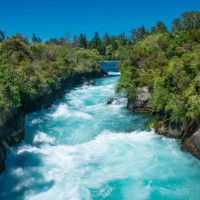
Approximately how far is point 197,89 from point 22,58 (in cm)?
3059

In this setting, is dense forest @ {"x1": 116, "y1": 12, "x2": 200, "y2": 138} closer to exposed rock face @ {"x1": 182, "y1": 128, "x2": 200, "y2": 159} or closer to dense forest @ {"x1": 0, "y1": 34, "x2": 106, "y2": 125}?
exposed rock face @ {"x1": 182, "y1": 128, "x2": 200, "y2": 159}

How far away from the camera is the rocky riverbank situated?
23.7 m

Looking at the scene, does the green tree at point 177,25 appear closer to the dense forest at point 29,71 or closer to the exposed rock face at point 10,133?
the dense forest at point 29,71

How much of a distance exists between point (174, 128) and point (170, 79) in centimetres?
478

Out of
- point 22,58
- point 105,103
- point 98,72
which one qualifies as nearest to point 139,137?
point 105,103

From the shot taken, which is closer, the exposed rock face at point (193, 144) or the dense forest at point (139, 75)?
the exposed rock face at point (193, 144)

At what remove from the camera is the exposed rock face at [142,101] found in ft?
116

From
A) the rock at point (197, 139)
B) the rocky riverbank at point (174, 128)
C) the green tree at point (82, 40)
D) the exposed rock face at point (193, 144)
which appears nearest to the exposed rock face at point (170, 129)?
the rocky riverbank at point (174, 128)

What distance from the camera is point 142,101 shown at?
118 ft

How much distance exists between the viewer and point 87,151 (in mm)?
25797

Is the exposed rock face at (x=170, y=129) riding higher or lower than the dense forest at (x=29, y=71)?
lower

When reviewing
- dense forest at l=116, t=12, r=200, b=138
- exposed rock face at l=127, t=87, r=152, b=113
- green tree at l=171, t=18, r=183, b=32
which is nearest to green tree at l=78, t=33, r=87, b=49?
green tree at l=171, t=18, r=183, b=32

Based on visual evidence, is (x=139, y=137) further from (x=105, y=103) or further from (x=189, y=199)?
(x=105, y=103)

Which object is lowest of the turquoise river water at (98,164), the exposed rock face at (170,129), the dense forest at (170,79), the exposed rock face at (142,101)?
the turquoise river water at (98,164)
